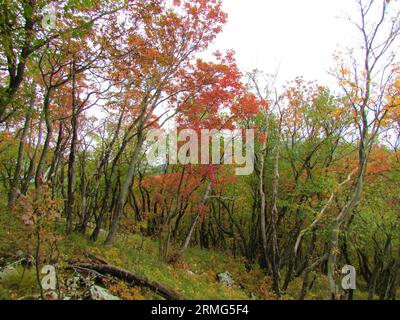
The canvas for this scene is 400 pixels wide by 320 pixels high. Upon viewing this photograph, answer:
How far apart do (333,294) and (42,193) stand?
28.2 feet

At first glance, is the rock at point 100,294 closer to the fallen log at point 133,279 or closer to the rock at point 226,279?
the fallen log at point 133,279

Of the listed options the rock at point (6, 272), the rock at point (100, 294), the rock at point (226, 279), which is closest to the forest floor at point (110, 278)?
the rock at point (6, 272)

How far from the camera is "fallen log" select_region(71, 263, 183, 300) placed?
26.1 ft

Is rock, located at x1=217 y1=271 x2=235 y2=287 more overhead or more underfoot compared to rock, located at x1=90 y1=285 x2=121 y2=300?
more underfoot

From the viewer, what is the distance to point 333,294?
8914 millimetres

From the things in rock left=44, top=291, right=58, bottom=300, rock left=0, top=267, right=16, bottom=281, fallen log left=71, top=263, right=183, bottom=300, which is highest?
rock left=0, top=267, right=16, bottom=281

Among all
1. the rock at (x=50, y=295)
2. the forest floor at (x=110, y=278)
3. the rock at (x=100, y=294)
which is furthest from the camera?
the rock at (x=100, y=294)

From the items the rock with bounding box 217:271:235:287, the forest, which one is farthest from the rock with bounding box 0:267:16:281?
the rock with bounding box 217:271:235:287

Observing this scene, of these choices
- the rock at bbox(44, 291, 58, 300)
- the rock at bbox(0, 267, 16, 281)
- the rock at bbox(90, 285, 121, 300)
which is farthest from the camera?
the rock at bbox(90, 285, 121, 300)

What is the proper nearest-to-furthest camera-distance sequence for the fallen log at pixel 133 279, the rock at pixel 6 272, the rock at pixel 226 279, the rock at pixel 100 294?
the rock at pixel 6 272 < the rock at pixel 100 294 < the fallen log at pixel 133 279 < the rock at pixel 226 279

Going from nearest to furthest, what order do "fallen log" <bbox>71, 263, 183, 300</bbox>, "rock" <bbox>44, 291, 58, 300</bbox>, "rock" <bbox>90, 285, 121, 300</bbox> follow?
"rock" <bbox>44, 291, 58, 300</bbox> < "rock" <bbox>90, 285, 121, 300</bbox> < "fallen log" <bbox>71, 263, 183, 300</bbox>

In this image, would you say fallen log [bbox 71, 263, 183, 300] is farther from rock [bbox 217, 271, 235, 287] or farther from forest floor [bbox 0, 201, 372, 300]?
rock [bbox 217, 271, 235, 287]

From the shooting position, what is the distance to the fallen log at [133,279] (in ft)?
26.1
